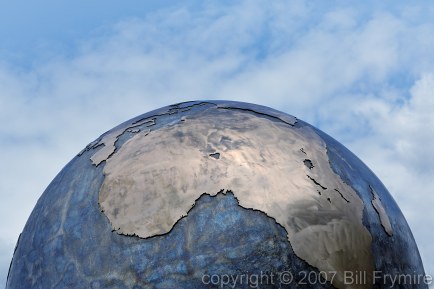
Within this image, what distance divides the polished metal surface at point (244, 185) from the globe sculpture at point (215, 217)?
0.4 inches

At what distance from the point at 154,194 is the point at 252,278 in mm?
1075

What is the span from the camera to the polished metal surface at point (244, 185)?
228 inches

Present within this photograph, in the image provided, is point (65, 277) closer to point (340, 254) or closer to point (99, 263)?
point (99, 263)

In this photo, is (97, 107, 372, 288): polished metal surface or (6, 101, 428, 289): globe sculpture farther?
(97, 107, 372, 288): polished metal surface

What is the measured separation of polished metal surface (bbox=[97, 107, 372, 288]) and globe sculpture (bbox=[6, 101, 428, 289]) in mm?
10

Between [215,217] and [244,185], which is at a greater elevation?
[244,185]

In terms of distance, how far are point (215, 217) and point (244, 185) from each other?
0.39 m

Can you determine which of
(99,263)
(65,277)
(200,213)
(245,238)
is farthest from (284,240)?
(65,277)

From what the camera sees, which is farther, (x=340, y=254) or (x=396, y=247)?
(x=396, y=247)

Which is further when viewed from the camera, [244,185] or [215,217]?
[244,185]

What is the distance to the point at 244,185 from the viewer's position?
5879 millimetres

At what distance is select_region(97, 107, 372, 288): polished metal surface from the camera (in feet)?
19.0

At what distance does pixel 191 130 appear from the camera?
21.2 ft

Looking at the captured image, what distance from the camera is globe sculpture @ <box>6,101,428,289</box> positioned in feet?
18.5
